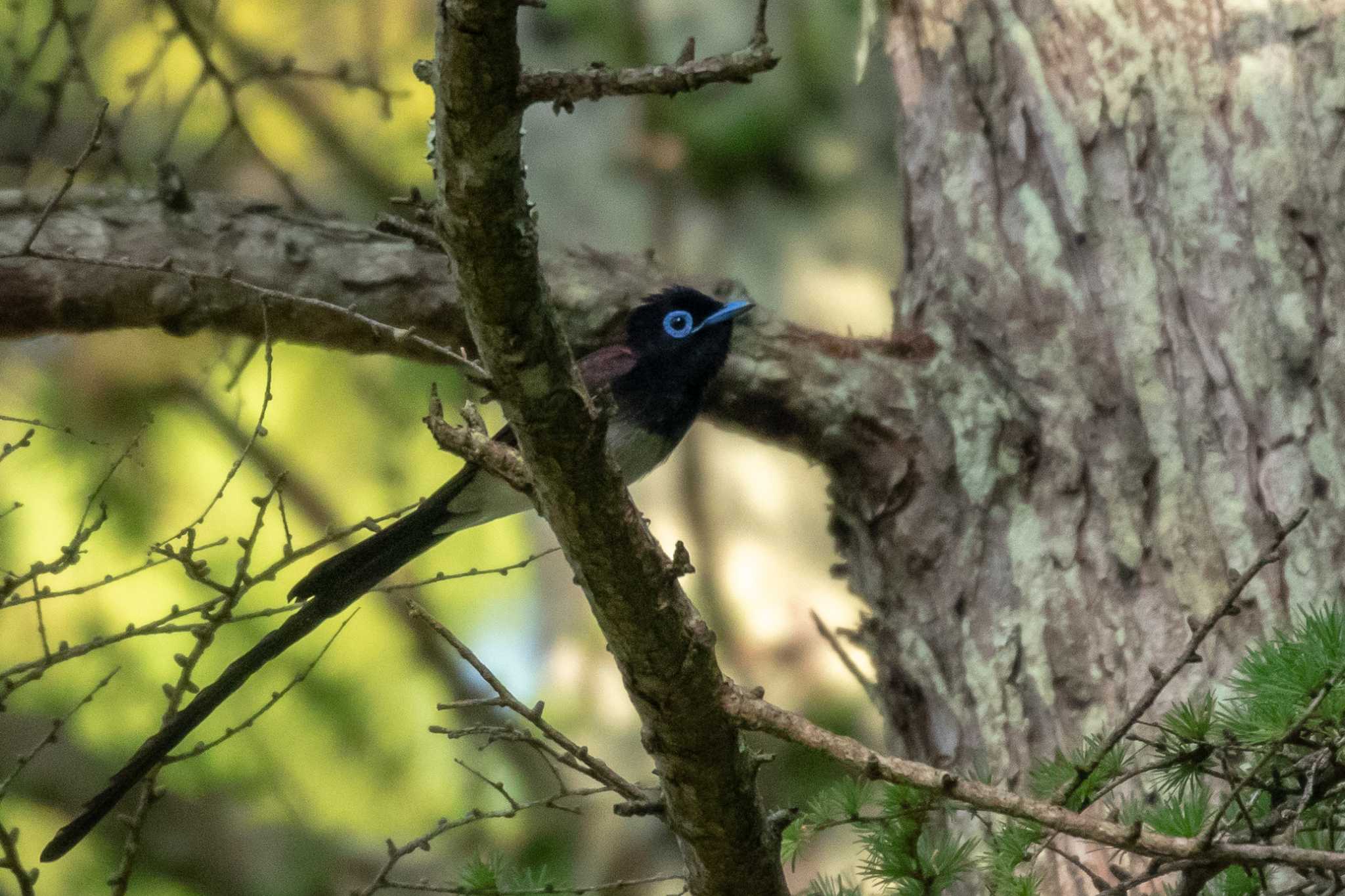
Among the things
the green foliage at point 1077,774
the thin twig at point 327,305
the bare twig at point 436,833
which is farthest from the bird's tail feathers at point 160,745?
the green foliage at point 1077,774

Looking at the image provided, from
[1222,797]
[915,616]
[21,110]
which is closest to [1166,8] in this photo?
[915,616]

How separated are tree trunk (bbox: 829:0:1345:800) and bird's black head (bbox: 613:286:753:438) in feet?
1.83

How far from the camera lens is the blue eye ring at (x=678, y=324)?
4.63 m

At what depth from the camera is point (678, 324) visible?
184 inches

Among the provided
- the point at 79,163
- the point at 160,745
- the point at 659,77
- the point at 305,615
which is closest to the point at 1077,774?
the point at 659,77

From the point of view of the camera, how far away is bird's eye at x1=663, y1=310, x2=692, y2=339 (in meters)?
4.63

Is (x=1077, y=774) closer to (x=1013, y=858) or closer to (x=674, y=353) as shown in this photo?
(x=1013, y=858)

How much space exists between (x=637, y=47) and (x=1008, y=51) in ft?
10.5

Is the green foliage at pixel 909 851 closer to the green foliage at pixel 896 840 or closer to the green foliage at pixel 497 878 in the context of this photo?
the green foliage at pixel 896 840

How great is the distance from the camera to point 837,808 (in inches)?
108

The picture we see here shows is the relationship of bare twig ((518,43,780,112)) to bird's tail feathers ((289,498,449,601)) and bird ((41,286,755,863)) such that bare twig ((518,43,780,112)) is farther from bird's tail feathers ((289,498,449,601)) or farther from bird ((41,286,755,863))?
bird's tail feathers ((289,498,449,601))

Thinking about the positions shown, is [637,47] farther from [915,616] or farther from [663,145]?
[915,616]

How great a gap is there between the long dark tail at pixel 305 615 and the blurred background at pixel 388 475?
1.68 metres

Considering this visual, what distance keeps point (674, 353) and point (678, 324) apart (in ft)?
0.33
